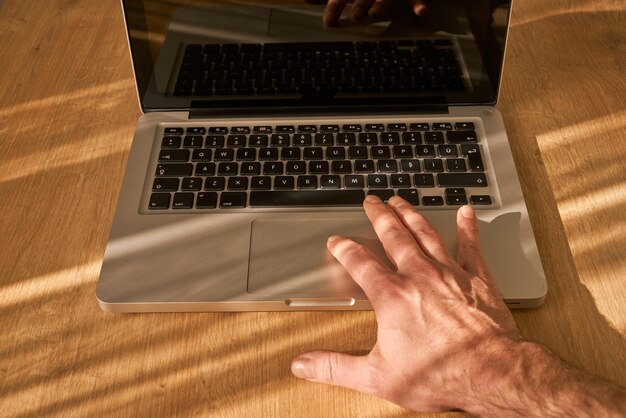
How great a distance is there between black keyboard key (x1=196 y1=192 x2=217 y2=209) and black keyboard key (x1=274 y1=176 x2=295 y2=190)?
8 centimetres

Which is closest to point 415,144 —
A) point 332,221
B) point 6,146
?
point 332,221

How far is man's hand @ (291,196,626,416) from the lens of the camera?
650mm

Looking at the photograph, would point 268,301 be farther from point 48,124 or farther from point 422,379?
point 48,124

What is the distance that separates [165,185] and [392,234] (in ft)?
1.00

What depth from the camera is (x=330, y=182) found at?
86 cm

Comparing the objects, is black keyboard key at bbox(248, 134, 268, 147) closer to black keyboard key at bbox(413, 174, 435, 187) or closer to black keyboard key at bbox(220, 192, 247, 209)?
black keyboard key at bbox(220, 192, 247, 209)

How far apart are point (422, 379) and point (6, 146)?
2.25 ft

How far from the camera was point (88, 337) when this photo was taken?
74 centimetres

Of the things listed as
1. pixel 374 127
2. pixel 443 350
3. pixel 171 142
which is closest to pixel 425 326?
pixel 443 350

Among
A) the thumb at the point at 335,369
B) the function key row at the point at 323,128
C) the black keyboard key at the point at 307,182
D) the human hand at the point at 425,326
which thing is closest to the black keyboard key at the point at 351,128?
the function key row at the point at 323,128

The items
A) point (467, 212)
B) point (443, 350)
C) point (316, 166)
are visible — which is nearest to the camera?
point (443, 350)

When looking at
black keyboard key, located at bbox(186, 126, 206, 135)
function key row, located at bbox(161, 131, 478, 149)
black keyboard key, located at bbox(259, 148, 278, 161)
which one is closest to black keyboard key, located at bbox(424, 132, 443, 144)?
function key row, located at bbox(161, 131, 478, 149)

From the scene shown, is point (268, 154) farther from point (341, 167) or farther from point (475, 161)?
point (475, 161)

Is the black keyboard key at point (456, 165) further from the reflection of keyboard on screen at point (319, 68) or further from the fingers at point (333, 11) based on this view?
the fingers at point (333, 11)
